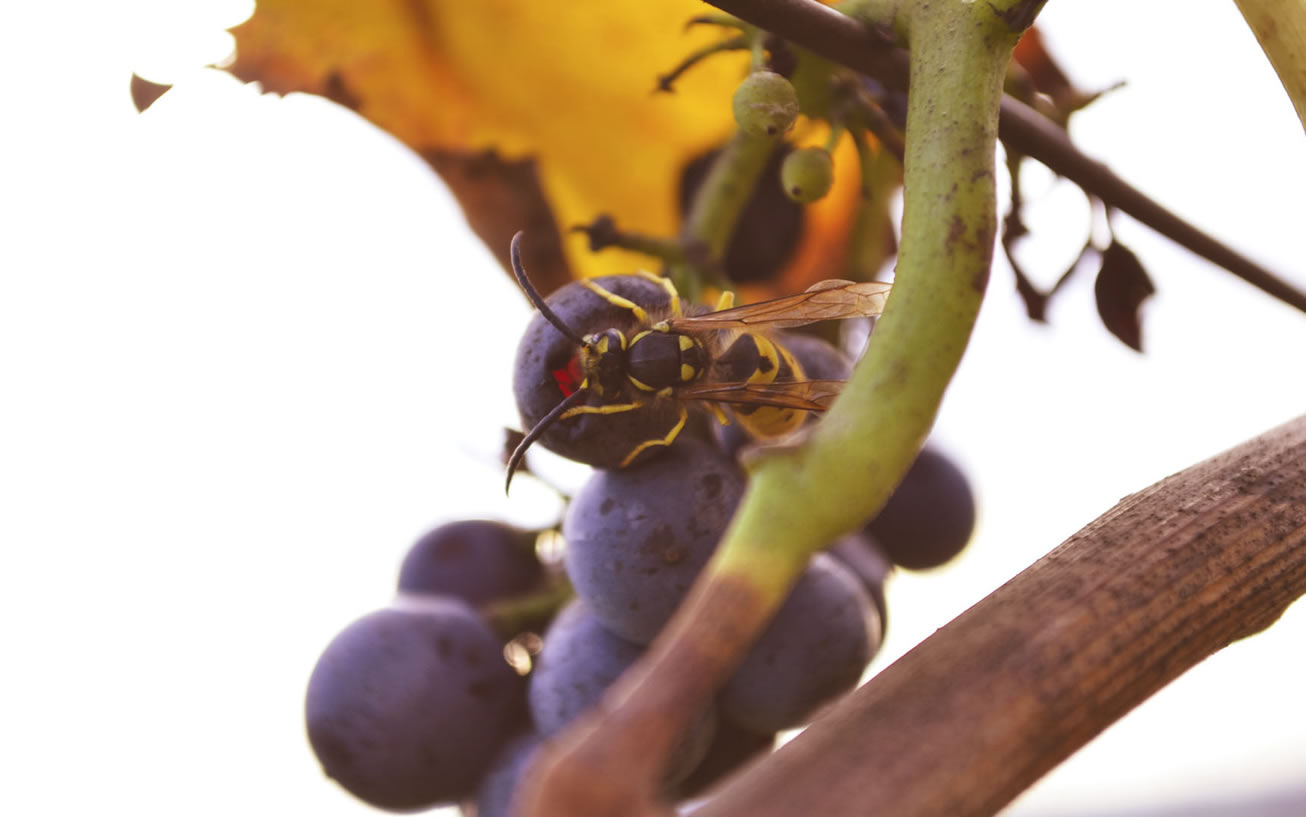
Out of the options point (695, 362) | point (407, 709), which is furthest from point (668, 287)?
point (407, 709)

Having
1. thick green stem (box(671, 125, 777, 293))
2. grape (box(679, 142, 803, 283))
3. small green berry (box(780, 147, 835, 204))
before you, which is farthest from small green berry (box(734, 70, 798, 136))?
grape (box(679, 142, 803, 283))

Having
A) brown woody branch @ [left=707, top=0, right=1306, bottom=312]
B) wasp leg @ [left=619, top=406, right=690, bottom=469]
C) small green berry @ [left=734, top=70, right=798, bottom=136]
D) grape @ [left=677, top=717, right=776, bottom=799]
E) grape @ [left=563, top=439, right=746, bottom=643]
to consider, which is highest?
brown woody branch @ [left=707, top=0, right=1306, bottom=312]

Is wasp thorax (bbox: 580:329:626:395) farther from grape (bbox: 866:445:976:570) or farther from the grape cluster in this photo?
grape (bbox: 866:445:976:570)

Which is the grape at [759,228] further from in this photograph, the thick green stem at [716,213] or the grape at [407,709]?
the grape at [407,709]

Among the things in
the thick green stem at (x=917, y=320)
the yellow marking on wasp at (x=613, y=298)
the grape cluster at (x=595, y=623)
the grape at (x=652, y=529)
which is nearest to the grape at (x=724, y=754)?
the grape cluster at (x=595, y=623)

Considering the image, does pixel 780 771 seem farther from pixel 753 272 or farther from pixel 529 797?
pixel 753 272
